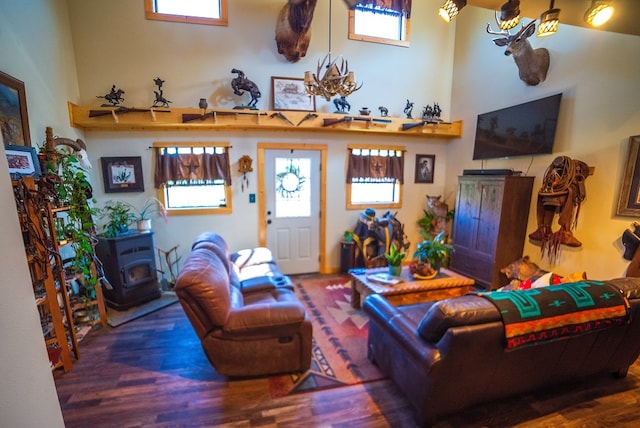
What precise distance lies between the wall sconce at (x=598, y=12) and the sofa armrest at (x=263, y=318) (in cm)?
299

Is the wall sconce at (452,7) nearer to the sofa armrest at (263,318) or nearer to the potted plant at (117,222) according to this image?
the sofa armrest at (263,318)

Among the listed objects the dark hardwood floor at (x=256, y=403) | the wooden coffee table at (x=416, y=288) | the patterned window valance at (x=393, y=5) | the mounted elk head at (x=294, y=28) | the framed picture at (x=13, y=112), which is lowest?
the dark hardwood floor at (x=256, y=403)

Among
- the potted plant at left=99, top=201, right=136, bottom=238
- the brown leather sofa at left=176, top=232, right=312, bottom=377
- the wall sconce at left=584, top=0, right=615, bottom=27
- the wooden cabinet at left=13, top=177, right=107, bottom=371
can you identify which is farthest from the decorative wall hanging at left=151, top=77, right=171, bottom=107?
the wall sconce at left=584, top=0, right=615, bottom=27

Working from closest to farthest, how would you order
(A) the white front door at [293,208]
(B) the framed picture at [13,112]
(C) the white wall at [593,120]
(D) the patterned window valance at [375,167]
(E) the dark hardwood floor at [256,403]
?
(E) the dark hardwood floor at [256,403] → (B) the framed picture at [13,112] → (C) the white wall at [593,120] → (A) the white front door at [293,208] → (D) the patterned window valance at [375,167]

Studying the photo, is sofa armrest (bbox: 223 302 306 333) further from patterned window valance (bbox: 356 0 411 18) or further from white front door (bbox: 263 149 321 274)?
patterned window valance (bbox: 356 0 411 18)

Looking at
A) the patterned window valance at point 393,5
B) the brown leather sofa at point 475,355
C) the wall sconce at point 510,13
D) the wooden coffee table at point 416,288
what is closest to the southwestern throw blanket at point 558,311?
the brown leather sofa at point 475,355

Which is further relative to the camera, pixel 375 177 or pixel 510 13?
pixel 375 177

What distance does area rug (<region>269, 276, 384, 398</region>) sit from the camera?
6.74 feet

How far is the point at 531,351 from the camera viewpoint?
1.61 meters

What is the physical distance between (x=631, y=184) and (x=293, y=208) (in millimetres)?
3814

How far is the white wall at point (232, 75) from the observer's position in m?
3.40

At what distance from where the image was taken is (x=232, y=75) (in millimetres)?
3764

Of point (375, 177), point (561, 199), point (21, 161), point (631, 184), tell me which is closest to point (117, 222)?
point (21, 161)

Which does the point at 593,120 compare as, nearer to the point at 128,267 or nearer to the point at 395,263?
the point at 395,263
